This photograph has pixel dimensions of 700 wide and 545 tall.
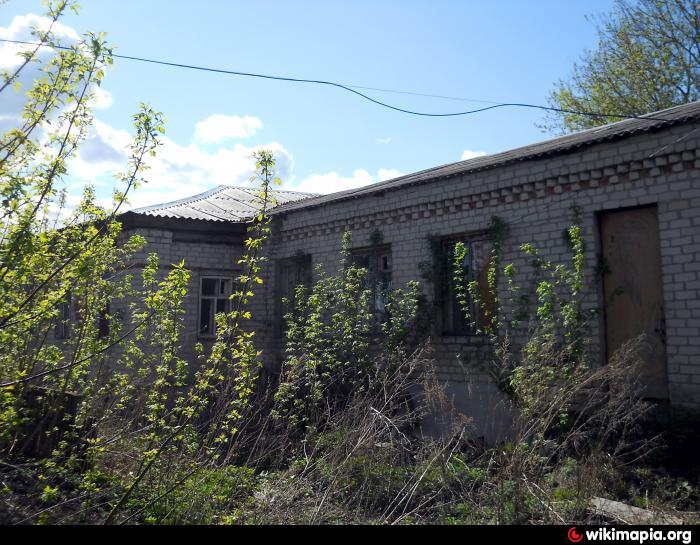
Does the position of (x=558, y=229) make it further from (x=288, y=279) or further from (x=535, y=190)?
(x=288, y=279)

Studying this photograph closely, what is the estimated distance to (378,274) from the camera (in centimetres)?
1012

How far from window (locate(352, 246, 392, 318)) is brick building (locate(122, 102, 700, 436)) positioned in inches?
1.1

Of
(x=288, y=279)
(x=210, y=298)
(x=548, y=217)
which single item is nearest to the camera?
(x=548, y=217)

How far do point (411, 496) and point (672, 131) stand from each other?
16.0 feet

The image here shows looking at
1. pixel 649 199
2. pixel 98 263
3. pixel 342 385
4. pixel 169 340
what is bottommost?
pixel 342 385

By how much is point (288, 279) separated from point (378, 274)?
233 cm

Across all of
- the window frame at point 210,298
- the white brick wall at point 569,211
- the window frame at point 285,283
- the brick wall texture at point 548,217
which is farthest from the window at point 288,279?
the window frame at point 210,298

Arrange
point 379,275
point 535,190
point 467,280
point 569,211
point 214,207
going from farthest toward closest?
point 214,207 < point 379,275 < point 467,280 < point 535,190 < point 569,211

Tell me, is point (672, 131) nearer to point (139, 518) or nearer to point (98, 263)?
point (98, 263)

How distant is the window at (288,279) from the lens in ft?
37.4

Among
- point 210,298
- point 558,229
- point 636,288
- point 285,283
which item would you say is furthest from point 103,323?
point 636,288

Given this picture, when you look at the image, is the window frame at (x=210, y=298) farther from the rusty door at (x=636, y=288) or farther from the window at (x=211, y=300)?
the rusty door at (x=636, y=288)
